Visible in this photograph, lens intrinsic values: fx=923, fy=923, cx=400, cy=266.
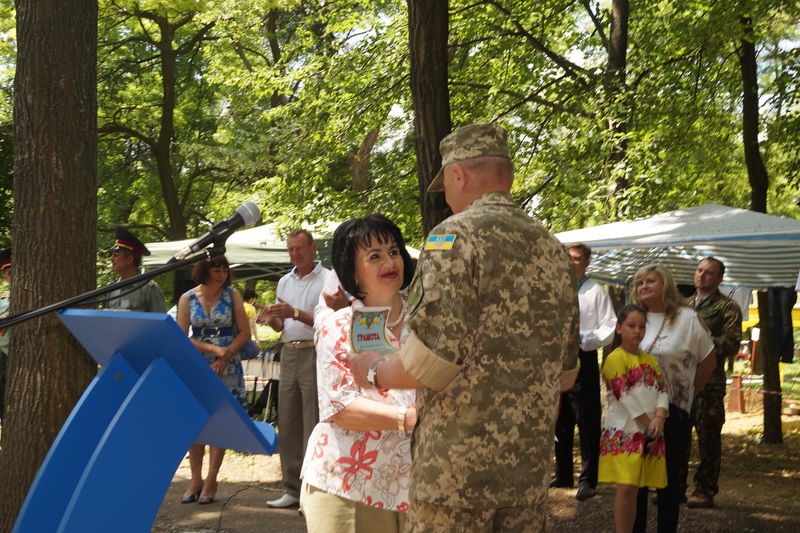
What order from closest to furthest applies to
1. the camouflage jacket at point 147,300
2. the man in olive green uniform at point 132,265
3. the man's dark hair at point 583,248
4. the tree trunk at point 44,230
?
the tree trunk at point 44,230 → the man in olive green uniform at point 132,265 → the camouflage jacket at point 147,300 → the man's dark hair at point 583,248

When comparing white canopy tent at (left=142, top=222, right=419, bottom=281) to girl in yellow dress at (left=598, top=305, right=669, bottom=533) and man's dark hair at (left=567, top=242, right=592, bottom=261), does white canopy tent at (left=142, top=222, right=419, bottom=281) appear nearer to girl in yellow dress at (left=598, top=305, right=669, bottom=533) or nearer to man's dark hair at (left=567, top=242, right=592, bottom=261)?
→ man's dark hair at (left=567, top=242, right=592, bottom=261)

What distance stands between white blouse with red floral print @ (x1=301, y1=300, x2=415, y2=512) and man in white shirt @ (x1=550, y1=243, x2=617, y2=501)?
15.2ft

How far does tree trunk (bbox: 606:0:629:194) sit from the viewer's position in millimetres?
12422

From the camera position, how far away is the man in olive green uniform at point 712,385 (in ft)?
24.6

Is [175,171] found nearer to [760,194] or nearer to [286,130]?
[286,130]

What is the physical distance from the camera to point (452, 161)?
3.03 metres

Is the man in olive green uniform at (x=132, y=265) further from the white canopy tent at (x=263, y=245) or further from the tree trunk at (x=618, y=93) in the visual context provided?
the tree trunk at (x=618, y=93)

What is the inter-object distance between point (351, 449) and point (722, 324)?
5.26 m

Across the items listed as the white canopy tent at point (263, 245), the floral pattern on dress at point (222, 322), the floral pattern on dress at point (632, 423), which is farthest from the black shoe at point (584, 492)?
the white canopy tent at point (263, 245)

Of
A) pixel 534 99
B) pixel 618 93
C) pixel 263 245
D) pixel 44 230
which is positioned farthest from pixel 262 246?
pixel 44 230

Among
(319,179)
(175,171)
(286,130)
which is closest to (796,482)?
(319,179)

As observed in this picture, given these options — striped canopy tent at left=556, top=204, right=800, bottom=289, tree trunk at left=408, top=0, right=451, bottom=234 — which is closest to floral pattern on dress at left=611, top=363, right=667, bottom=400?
tree trunk at left=408, top=0, right=451, bottom=234

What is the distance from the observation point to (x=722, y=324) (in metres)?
7.49

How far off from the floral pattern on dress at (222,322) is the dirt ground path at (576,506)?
3.06 feet
